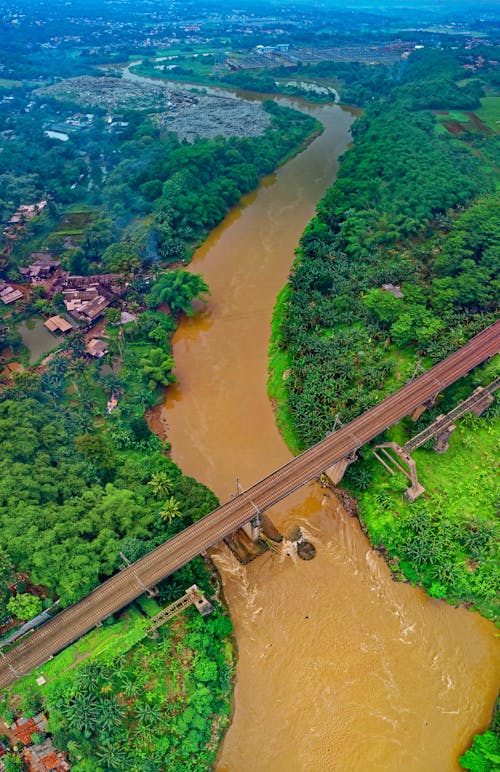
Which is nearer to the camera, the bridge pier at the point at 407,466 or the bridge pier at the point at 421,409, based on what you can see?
the bridge pier at the point at 407,466

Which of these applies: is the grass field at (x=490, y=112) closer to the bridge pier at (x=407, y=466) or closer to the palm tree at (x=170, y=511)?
the bridge pier at (x=407, y=466)

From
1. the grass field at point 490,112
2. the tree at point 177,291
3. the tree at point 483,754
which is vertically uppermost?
the grass field at point 490,112

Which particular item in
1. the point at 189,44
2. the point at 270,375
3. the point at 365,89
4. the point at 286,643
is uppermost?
the point at 189,44

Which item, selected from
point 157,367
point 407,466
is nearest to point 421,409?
point 407,466

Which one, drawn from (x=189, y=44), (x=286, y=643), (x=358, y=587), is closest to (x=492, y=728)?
(x=358, y=587)

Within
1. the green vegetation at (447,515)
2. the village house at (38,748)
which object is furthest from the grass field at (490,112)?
the village house at (38,748)

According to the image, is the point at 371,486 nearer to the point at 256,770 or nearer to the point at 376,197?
the point at 256,770
